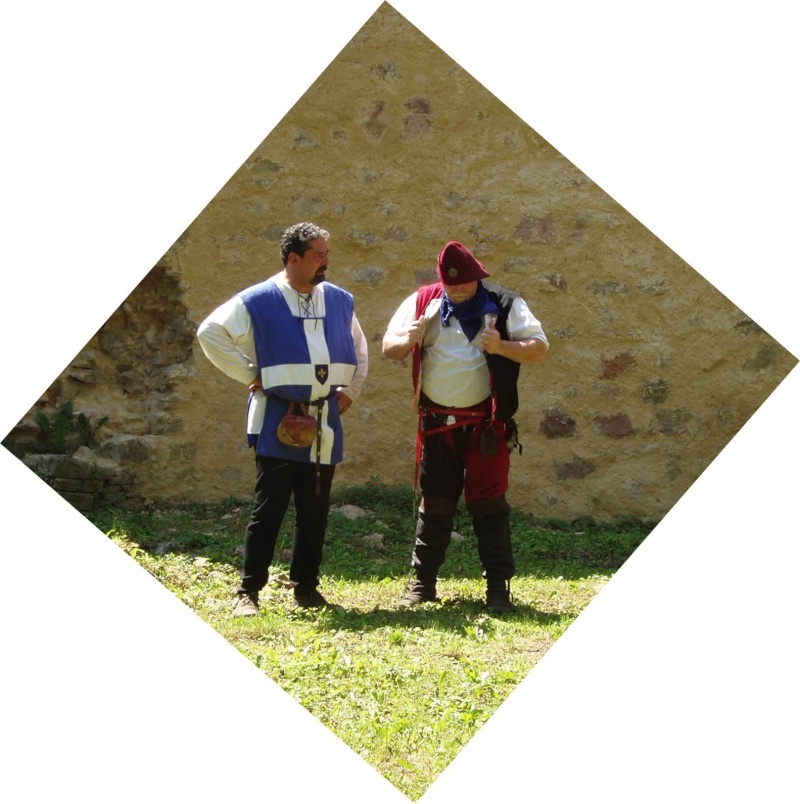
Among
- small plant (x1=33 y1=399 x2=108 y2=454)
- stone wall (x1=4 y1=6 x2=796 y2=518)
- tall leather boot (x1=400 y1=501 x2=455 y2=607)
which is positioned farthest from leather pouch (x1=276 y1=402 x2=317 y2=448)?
small plant (x1=33 y1=399 x2=108 y2=454)

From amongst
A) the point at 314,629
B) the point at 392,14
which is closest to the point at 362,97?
the point at 392,14

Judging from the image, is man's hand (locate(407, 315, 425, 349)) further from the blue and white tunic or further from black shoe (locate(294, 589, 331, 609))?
black shoe (locate(294, 589, 331, 609))

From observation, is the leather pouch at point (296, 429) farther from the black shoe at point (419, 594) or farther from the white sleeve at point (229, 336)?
the black shoe at point (419, 594)

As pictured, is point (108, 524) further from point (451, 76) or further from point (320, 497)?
point (451, 76)

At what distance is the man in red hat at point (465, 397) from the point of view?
523 cm

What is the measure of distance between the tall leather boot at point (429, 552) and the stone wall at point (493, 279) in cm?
190

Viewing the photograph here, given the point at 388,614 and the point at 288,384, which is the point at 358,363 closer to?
the point at 288,384

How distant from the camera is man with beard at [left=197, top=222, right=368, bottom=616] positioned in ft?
17.3

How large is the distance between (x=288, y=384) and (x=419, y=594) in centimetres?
117

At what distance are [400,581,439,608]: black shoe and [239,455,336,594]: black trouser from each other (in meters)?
0.43

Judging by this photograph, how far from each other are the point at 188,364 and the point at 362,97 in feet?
6.49

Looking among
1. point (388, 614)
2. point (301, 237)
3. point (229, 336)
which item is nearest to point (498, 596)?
point (388, 614)

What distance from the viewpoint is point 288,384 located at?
17.3 feet

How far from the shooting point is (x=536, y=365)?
727 cm
